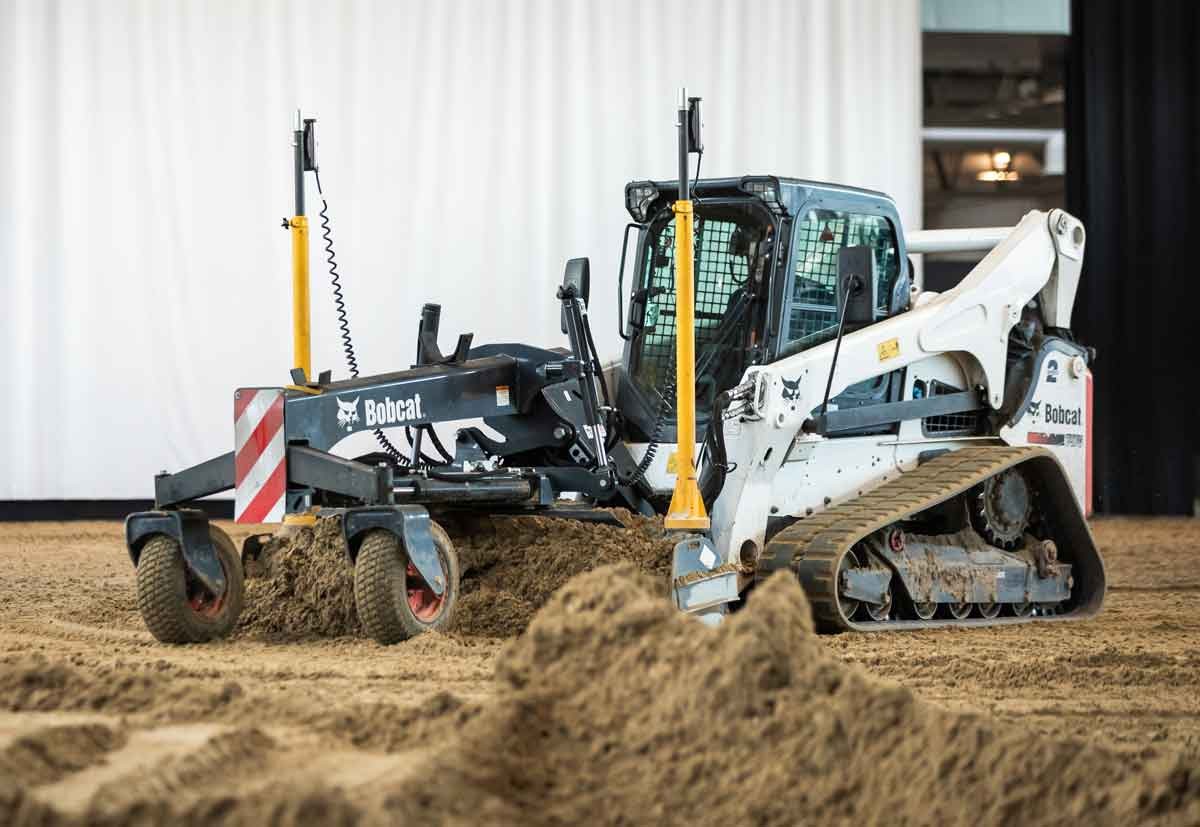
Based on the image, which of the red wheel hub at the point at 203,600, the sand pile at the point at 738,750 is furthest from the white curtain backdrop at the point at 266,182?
the sand pile at the point at 738,750

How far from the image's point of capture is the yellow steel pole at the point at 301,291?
6.97 meters

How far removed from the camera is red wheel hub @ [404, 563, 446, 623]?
593 centimetres

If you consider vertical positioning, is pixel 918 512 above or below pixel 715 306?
below

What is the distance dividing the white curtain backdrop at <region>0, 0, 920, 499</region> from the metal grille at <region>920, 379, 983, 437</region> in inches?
193

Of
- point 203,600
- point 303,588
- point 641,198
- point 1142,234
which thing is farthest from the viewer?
point 1142,234

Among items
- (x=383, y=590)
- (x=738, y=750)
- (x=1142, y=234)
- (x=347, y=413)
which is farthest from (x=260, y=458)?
(x=1142, y=234)

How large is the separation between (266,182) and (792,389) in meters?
7.00

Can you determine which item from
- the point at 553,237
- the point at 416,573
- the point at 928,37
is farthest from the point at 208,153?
the point at 416,573

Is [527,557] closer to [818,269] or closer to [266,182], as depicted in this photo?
[818,269]

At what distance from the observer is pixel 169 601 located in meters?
6.02

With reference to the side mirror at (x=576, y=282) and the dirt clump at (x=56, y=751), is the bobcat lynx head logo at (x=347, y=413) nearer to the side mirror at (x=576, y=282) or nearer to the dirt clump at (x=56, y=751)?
the side mirror at (x=576, y=282)

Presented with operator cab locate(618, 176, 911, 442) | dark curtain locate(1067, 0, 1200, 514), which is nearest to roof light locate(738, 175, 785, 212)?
operator cab locate(618, 176, 911, 442)

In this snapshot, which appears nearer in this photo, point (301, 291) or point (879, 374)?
point (301, 291)

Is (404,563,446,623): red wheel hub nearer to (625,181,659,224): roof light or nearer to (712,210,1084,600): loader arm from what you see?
(712,210,1084,600): loader arm
